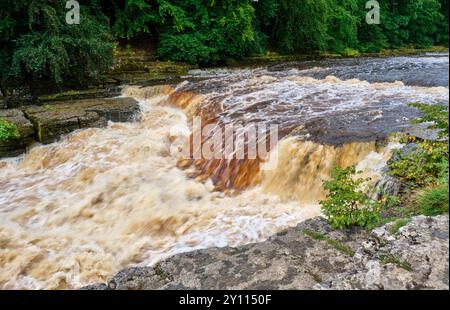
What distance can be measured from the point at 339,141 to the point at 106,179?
403cm

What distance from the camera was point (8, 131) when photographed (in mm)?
7492

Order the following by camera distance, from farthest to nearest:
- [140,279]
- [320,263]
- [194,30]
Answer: [194,30] → [140,279] → [320,263]

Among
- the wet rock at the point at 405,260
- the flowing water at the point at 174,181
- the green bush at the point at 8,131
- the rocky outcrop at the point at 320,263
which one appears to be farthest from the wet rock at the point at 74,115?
the wet rock at the point at 405,260

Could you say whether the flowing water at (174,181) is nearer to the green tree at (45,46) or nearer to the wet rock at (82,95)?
the wet rock at (82,95)

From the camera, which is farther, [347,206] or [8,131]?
[8,131]

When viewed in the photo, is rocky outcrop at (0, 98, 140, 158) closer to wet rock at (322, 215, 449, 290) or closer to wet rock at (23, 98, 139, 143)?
wet rock at (23, 98, 139, 143)

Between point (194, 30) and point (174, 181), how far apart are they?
1145 centimetres

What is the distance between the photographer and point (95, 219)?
17.2 feet

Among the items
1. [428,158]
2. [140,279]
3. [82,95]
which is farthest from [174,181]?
[82,95]

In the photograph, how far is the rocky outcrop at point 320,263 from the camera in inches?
90.1

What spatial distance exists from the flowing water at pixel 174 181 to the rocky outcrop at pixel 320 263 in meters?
0.97

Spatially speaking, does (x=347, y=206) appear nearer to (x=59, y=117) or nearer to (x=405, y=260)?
(x=405, y=260)
